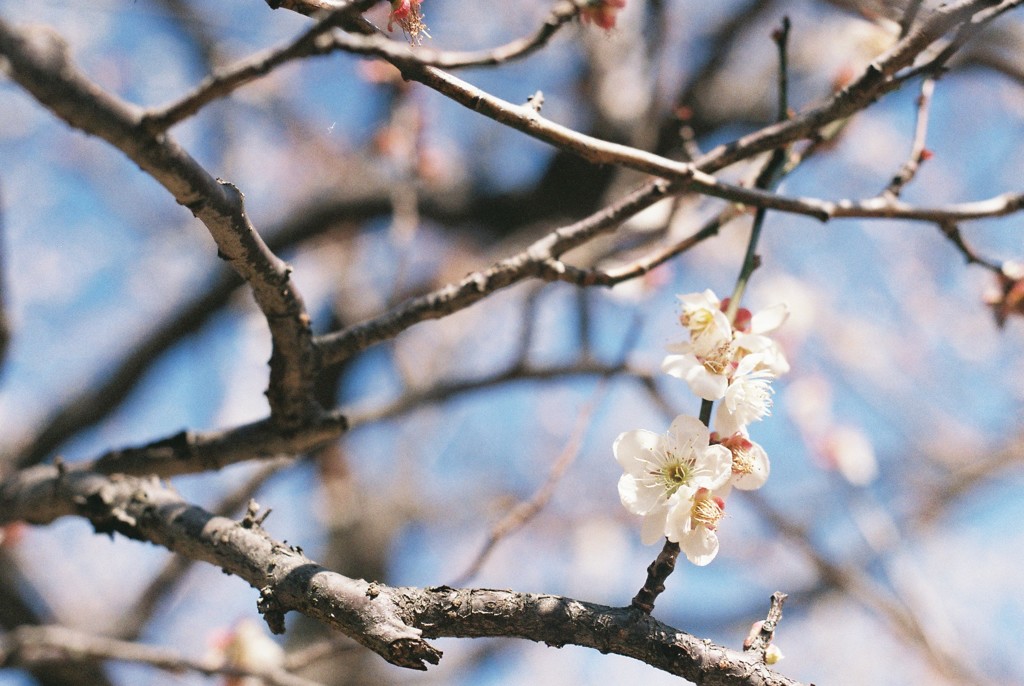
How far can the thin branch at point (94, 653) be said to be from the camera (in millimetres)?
1174

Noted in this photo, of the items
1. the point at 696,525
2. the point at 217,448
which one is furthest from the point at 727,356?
the point at 217,448

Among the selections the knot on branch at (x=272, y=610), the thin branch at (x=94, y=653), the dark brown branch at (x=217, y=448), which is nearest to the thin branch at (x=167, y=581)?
the thin branch at (x=94, y=653)

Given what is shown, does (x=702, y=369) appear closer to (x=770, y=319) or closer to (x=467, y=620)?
(x=770, y=319)

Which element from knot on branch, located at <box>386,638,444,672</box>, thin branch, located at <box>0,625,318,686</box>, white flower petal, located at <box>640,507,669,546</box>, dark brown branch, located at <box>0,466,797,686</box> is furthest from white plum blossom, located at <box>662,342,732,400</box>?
thin branch, located at <box>0,625,318,686</box>

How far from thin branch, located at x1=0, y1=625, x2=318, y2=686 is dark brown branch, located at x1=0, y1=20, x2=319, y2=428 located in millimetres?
436

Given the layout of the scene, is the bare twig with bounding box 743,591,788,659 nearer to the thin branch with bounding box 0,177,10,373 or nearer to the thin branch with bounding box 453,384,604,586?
the thin branch with bounding box 453,384,604,586

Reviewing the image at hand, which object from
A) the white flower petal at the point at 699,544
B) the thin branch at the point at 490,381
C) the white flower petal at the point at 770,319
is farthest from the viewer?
the thin branch at the point at 490,381

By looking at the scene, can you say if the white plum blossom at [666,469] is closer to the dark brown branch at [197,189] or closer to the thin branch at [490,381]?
the dark brown branch at [197,189]

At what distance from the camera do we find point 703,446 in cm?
78

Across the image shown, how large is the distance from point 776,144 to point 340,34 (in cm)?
54

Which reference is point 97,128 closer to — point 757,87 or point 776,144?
point 776,144

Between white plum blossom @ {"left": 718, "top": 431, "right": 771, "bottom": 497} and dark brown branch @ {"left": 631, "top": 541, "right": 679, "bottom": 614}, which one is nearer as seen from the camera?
dark brown branch @ {"left": 631, "top": 541, "right": 679, "bottom": 614}

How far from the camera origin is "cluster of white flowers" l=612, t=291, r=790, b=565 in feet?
2.52

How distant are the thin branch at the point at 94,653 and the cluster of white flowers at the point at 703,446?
60cm
